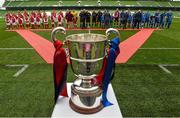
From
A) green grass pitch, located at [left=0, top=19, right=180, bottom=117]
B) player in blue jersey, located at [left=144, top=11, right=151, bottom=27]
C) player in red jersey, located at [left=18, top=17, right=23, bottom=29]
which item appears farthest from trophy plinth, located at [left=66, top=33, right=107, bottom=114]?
player in blue jersey, located at [left=144, top=11, right=151, bottom=27]

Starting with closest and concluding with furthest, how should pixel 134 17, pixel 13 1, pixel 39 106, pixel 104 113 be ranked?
pixel 104 113 < pixel 39 106 < pixel 134 17 < pixel 13 1

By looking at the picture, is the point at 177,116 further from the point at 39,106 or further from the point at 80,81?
the point at 39,106

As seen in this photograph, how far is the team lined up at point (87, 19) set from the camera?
14906mm

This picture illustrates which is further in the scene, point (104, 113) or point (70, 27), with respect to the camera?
point (70, 27)

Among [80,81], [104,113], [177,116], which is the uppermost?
[80,81]

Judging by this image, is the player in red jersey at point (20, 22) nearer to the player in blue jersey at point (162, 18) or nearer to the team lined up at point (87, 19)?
the team lined up at point (87, 19)

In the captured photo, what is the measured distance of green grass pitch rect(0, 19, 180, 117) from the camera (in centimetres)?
431

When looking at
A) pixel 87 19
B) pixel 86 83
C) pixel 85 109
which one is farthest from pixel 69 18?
pixel 85 109

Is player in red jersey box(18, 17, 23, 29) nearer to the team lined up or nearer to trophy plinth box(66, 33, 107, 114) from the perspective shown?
the team lined up

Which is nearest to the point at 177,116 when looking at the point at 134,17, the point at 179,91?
the point at 179,91

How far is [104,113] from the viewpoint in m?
2.79

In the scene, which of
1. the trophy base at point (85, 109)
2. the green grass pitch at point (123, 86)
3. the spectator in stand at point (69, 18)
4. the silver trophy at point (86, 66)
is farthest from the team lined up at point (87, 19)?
the trophy base at point (85, 109)

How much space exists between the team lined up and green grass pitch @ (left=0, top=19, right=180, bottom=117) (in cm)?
686

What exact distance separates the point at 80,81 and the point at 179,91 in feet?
10.7
